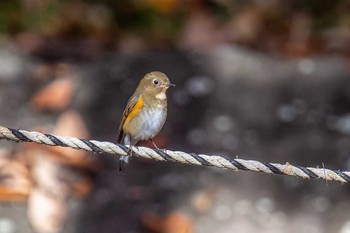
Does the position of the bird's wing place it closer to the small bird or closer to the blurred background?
the small bird

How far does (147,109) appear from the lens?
4.30 metres

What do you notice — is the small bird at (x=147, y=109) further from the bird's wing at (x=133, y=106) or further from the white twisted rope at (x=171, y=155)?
the white twisted rope at (x=171, y=155)

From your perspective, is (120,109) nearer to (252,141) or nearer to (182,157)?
(252,141)

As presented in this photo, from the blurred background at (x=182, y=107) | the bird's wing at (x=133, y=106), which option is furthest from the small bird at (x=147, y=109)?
the blurred background at (x=182, y=107)

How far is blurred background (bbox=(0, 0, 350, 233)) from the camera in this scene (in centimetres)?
554

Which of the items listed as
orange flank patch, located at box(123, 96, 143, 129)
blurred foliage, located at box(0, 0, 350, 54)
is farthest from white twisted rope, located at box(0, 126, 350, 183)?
blurred foliage, located at box(0, 0, 350, 54)

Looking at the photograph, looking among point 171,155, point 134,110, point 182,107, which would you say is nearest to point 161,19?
point 182,107

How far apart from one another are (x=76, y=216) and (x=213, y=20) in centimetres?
258

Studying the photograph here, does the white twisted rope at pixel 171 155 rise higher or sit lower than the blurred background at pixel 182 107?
lower

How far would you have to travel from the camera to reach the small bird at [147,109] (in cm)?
420

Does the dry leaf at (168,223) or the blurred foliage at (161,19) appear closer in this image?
the dry leaf at (168,223)

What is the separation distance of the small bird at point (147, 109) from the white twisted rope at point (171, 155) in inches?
33.5

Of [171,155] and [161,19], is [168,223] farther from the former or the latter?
[161,19]

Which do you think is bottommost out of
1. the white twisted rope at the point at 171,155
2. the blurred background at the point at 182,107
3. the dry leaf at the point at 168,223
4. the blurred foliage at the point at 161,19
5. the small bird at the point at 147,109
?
the white twisted rope at the point at 171,155
